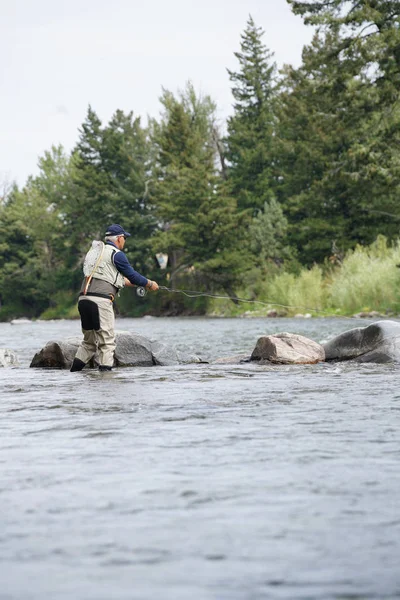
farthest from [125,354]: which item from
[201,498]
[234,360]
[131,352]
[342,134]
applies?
[342,134]

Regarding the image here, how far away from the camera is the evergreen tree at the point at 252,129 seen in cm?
6228

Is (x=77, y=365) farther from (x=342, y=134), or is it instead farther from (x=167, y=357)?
(x=342, y=134)

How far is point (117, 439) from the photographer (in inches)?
263

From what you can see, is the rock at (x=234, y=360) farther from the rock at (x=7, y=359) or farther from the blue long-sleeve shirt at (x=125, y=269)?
the rock at (x=7, y=359)

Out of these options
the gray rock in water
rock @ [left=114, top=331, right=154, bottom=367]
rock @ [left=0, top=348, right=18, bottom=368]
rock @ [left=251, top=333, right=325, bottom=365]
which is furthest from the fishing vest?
the gray rock in water

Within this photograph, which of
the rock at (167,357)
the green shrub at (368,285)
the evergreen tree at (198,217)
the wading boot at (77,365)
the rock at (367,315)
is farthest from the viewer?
the evergreen tree at (198,217)

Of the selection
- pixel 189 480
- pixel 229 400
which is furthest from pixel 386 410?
pixel 189 480

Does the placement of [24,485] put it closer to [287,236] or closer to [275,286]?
[275,286]

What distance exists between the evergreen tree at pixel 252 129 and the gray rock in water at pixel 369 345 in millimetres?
46485

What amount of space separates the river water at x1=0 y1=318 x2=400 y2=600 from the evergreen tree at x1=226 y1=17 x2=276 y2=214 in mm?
53461

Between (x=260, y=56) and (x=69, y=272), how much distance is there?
19.8 meters

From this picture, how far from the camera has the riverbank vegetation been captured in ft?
112

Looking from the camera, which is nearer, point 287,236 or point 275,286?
point 275,286

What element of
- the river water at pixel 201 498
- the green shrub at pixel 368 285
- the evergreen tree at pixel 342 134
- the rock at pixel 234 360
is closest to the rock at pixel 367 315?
the green shrub at pixel 368 285
